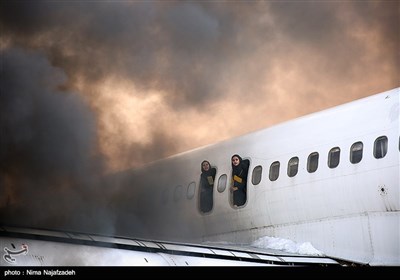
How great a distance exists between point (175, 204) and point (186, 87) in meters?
4.50

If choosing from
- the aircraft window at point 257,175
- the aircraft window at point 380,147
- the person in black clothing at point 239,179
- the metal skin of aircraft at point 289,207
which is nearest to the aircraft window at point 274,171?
the metal skin of aircraft at point 289,207

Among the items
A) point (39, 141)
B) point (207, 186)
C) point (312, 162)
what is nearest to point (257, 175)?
point (312, 162)

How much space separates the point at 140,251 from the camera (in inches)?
598

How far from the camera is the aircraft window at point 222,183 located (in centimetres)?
2241

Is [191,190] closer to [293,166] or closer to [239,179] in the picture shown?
[239,179]

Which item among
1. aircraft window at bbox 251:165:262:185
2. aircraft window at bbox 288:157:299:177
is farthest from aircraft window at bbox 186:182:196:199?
aircraft window at bbox 288:157:299:177

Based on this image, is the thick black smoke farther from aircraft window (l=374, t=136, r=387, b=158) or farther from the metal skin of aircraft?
aircraft window (l=374, t=136, r=387, b=158)

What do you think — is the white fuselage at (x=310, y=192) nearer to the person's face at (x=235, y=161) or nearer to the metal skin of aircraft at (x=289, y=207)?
the metal skin of aircraft at (x=289, y=207)

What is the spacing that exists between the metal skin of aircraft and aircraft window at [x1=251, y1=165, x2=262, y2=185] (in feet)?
0.14

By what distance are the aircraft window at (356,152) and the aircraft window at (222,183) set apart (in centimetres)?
536

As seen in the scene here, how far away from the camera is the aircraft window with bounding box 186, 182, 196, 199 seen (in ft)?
79.3
